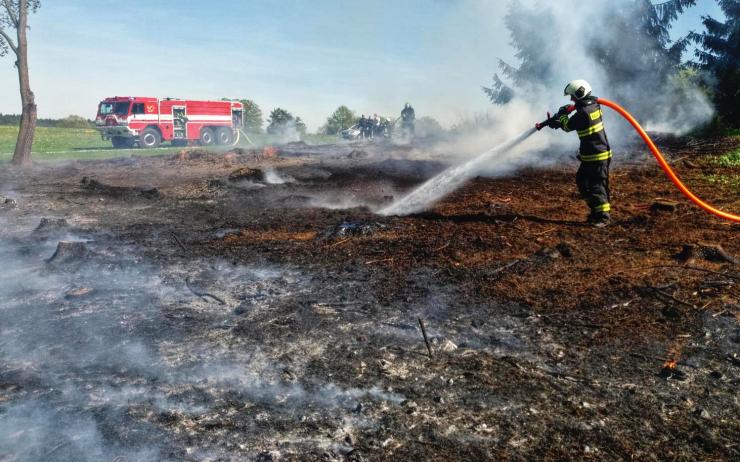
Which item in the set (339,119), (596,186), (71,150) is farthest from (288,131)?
(596,186)

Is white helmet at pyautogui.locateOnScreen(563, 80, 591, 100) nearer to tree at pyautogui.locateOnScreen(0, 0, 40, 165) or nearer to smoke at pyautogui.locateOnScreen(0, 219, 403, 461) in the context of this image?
smoke at pyautogui.locateOnScreen(0, 219, 403, 461)

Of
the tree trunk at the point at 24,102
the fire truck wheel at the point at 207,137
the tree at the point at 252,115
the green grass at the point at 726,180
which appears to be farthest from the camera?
the tree at the point at 252,115

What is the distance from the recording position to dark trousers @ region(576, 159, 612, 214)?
6.99 meters

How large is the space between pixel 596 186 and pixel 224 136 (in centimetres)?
2868

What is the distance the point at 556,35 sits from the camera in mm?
21766

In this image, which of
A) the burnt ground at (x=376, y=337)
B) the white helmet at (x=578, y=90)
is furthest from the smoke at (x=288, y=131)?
the white helmet at (x=578, y=90)

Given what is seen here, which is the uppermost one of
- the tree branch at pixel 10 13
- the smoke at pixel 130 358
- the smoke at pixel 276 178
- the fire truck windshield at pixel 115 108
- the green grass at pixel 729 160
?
the tree branch at pixel 10 13

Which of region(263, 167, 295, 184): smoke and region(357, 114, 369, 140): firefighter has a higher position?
region(357, 114, 369, 140): firefighter

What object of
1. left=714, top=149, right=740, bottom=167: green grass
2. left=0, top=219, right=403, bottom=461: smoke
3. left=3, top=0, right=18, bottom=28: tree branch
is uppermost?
left=3, top=0, right=18, bottom=28: tree branch

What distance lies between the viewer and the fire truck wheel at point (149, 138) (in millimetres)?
28359

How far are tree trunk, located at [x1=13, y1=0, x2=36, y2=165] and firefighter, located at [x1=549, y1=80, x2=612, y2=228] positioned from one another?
1666 cm

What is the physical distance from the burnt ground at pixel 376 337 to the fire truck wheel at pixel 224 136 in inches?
988

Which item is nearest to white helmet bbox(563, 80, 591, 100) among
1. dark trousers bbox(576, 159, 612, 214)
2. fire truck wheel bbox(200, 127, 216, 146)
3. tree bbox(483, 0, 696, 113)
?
dark trousers bbox(576, 159, 612, 214)

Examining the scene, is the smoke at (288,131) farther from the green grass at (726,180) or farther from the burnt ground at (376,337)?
the burnt ground at (376,337)
